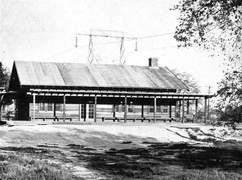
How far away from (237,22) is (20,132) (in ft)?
44.1

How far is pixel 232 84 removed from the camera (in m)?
12.2

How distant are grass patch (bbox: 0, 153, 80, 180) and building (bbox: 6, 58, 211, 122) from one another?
20.2 meters

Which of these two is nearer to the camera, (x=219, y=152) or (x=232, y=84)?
(x=232, y=84)

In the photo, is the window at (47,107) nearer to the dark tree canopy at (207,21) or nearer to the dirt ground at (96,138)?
the dirt ground at (96,138)

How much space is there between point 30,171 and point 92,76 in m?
26.0

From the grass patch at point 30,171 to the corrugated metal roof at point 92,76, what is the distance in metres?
21.3

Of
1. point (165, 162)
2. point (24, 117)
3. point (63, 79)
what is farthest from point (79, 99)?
point (165, 162)

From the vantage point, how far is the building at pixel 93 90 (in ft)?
110

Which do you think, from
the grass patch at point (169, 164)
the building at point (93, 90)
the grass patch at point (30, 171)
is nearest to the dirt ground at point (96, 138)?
the grass patch at point (169, 164)

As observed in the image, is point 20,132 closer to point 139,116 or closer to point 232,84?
point 232,84

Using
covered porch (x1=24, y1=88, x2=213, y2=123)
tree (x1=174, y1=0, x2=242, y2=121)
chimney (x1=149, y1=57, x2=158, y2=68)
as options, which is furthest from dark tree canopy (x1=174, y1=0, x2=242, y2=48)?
chimney (x1=149, y1=57, x2=158, y2=68)

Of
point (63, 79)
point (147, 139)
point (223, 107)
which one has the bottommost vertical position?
point (147, 139)

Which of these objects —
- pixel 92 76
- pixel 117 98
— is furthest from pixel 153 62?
pixel 92 76

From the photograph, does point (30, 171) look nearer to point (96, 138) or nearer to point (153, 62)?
point (96, 138)
